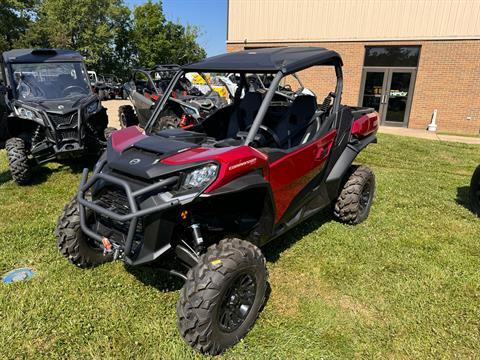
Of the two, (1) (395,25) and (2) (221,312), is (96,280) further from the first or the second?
(1) (395,25)

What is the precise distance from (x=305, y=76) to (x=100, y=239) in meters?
13.8

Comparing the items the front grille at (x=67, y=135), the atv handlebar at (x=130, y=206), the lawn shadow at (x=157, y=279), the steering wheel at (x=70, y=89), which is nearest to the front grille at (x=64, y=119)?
the front grille at (x=67, y=135)

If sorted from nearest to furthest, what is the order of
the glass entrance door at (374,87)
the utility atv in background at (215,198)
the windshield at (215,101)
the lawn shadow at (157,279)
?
1. the utility atv in background at (215,198)
2. the lawn shadow at (157,279)
3. the windshield at (215,101)
4. the glass entrance door at (374,87)

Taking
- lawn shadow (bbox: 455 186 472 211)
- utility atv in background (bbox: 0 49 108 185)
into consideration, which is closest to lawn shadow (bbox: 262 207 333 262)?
lawn shadow (bbox: 455 186 472 211)

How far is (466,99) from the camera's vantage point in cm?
1298

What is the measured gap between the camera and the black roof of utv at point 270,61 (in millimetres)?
2982

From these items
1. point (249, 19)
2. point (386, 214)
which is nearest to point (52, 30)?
point (249, 19)

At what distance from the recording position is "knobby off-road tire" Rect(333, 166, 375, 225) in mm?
4215

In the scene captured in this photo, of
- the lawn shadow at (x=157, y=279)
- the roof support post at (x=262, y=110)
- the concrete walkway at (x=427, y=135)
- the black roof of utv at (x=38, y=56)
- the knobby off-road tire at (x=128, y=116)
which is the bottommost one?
the concrete walkway at (x=427, y=135)

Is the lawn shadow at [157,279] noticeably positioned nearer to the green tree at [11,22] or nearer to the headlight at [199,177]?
the headlight at [199,177]

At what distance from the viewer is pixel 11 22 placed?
32000 millimetres

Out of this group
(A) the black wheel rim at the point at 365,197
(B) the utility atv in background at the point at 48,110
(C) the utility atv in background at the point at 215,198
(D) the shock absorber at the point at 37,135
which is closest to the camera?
(C) the utility atv in background at the point at 215,198

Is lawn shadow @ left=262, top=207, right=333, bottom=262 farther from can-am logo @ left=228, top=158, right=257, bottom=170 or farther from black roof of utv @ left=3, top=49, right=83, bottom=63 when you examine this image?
black roof of utv @ left=3, top=49, right=83, bottom=63

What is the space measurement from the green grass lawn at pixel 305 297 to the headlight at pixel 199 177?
1.04 m
